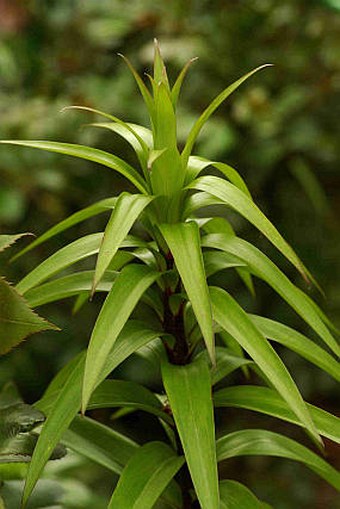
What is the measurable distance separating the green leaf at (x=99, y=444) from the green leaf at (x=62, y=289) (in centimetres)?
9

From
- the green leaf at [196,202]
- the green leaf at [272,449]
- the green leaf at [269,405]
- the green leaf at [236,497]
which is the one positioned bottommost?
the green leaf at [236,497]

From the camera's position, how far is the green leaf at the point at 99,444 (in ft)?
1.94

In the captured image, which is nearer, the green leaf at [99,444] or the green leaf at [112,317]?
the green leaf at [112,317]

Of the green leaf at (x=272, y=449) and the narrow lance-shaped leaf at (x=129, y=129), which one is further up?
the narrow lance-shaped leaf at (x=129, y=129)

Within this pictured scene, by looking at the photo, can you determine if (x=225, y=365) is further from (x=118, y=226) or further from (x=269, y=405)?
(x=118, y=226)

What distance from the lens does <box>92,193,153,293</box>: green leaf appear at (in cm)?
46

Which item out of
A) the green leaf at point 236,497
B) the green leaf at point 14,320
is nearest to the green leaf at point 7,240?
the green leaf at point 14,320

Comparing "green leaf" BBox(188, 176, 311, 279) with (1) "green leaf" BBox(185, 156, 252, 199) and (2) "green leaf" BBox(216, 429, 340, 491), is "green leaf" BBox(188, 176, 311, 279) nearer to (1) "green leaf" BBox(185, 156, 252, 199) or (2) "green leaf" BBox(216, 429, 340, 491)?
(1) "green leaf" BBox(185, 156, 252, 199)

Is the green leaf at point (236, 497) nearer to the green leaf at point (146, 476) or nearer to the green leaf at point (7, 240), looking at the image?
the green leaf at point (146, 476)

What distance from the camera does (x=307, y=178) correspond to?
1.96 metres

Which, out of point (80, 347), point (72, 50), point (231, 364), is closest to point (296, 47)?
point (72, 50)

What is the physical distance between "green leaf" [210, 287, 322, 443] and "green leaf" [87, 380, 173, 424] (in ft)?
0.36

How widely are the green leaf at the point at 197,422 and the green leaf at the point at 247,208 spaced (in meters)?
0.10

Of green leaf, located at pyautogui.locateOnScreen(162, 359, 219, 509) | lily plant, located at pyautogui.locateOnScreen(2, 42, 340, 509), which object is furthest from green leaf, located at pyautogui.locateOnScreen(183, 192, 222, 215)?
green leaf, located at pyautogui.locateOnScreen(162, 359, 219, 509)
